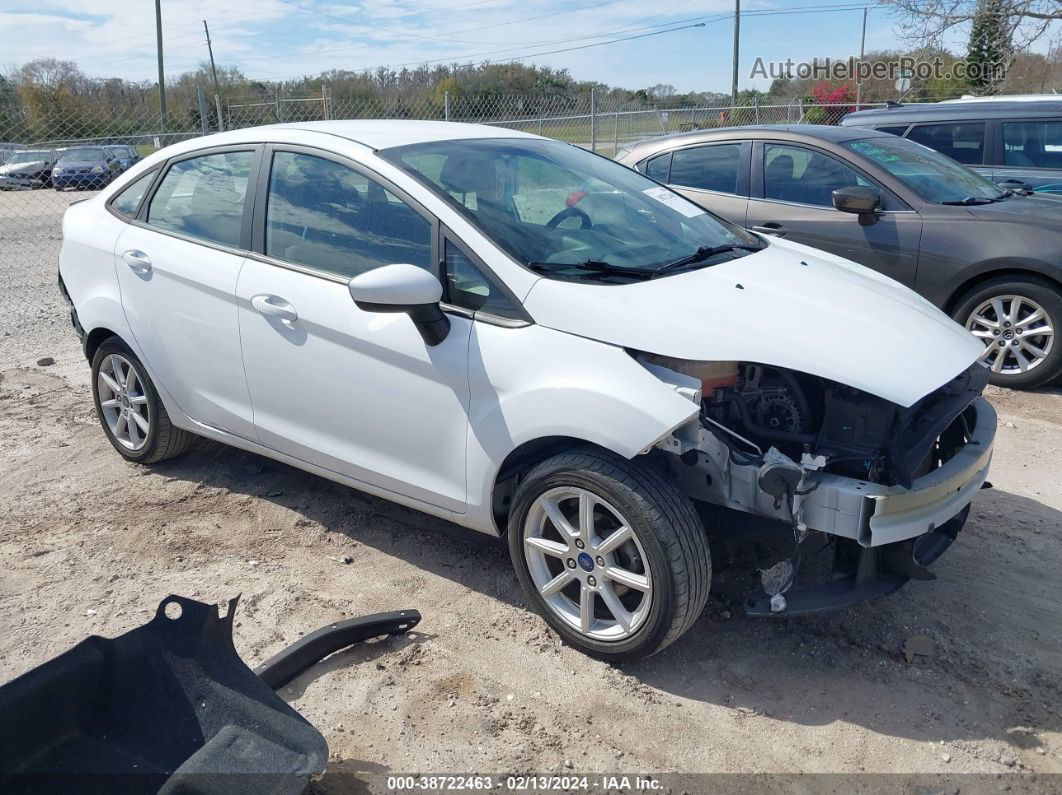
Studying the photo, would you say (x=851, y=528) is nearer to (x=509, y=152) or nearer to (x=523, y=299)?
(x=523, y=299)

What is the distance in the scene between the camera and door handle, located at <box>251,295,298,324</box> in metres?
3.69

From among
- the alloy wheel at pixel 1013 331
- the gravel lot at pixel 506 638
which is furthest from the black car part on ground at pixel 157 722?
the alloy wheel at pixel 1013 331

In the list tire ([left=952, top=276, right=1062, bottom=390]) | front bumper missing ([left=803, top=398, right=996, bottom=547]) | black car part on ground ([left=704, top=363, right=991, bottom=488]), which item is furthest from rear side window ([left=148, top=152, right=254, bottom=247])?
tire ([left=952, top=276, right=1062, bottom=390])

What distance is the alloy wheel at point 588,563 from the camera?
120 inches

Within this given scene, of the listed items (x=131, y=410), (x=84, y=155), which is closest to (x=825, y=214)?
(x=131, y=410)

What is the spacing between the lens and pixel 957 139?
8.37 m

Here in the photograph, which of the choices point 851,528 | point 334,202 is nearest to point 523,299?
point 334,202

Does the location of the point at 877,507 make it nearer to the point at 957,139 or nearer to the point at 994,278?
the point at 994,278

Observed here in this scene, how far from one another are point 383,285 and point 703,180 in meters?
4.55

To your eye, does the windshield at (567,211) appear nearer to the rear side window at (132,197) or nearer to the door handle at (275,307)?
the door handle at (275,307)

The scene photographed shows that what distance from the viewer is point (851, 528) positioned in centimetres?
285

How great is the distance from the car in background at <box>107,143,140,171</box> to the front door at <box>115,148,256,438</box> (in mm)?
10361

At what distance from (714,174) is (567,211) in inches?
143

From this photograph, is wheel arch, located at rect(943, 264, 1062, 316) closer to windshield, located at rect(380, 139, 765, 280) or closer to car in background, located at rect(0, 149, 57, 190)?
windshield, located at rect(380, 139, 765, 280)
